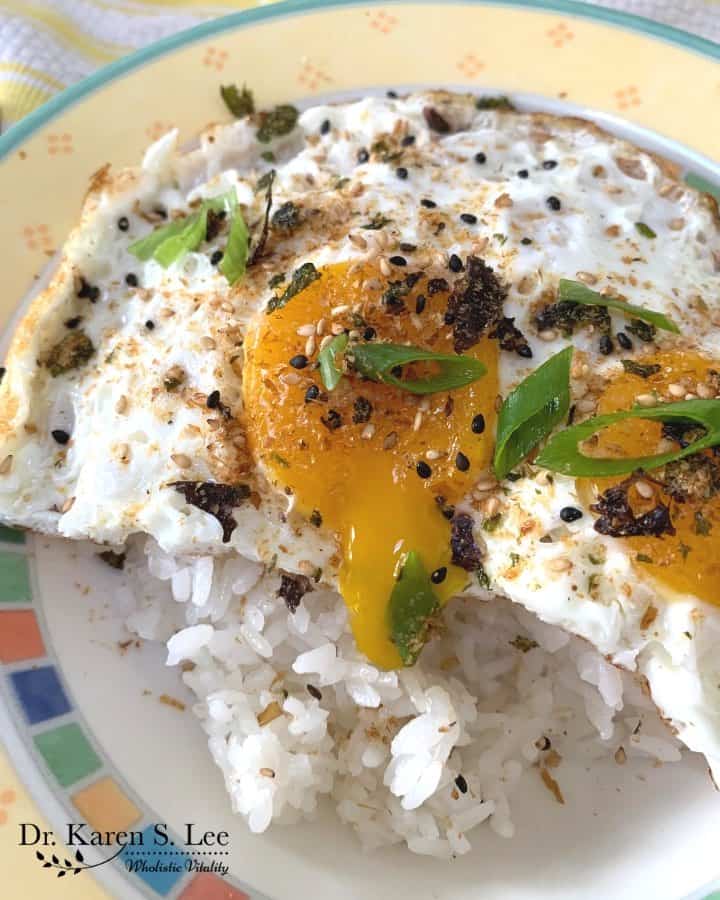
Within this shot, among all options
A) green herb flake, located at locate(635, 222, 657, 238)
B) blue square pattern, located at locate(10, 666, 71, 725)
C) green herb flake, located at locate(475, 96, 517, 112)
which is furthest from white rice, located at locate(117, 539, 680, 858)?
green herb flake, located at locate(475, 96, 517, 112)

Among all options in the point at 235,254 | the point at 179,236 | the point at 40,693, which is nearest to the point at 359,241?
the point at 235,254

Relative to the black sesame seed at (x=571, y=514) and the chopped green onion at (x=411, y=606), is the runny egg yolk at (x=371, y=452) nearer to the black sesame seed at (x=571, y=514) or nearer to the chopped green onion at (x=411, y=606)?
the chopped green onion at (x=411, y=606)

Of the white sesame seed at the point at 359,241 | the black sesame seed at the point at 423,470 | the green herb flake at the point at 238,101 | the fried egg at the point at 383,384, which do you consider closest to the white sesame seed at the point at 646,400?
the fried egg at the point at 383,384

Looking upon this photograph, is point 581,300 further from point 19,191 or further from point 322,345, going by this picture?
point 19,191

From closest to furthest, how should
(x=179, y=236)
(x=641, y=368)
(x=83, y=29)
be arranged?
(x=641, y=368)
(x=179, y=236)
(x=83, y=29)

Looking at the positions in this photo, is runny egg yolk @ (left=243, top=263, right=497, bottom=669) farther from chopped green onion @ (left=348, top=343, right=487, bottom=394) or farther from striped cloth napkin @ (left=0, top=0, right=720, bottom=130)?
striped cloth napkin @ (left=0, top=0, right=720, bottom=130)

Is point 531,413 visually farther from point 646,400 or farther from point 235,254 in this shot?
point 235,254
